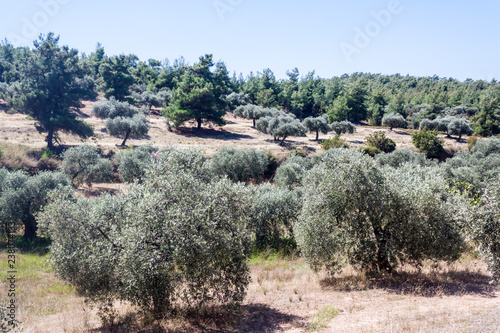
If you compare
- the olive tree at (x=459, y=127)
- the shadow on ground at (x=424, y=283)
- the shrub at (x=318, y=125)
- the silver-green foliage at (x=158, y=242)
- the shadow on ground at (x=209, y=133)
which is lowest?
the shadow on ground at (x=424, y=283)

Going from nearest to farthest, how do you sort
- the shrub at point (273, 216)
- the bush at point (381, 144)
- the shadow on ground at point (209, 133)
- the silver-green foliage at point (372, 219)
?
the silver-green foliage at point (372, 219) → the shrub at point (273, 216) → the bush at point (381, 144) → the shadow on ground at point (209, 133)

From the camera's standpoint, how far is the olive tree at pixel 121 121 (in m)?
55.2

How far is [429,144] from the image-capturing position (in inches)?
2292

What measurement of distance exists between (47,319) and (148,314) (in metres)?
5.80

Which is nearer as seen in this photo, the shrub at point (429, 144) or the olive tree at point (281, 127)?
the shrub at point (429, 144)

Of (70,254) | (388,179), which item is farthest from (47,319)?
(388,179)

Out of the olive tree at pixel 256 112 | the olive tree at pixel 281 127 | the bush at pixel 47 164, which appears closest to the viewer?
the bush at pixel 47 164

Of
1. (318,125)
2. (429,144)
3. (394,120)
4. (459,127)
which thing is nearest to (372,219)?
(429,144)

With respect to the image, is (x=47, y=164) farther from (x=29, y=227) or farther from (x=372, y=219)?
(x=372, y=219)

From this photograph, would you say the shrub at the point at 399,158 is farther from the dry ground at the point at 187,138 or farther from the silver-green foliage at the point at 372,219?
the silver-green foliage at the point at 372,219

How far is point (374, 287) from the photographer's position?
1623 cm

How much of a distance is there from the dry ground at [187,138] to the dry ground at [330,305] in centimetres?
3629

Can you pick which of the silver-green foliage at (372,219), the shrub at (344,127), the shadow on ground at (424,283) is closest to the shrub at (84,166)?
the silver-green foliage at (372,219)

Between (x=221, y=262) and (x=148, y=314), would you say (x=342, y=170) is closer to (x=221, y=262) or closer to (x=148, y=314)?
(x=221, y=262)
